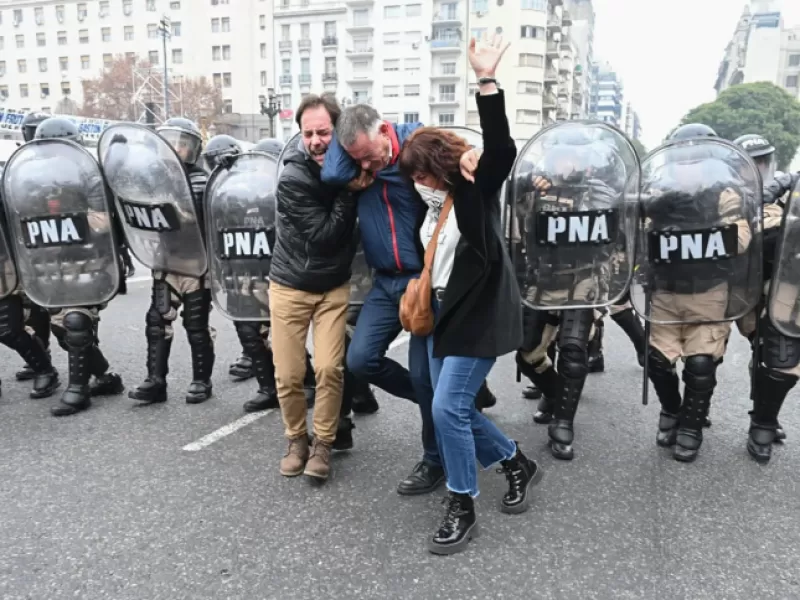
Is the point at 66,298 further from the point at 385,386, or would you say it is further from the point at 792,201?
the point at 792,201

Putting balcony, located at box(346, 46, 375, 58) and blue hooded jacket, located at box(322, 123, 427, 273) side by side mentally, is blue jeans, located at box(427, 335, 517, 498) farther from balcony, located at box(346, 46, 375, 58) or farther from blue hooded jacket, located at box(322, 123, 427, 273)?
balcony, located at box(346, 46, 375, 58)

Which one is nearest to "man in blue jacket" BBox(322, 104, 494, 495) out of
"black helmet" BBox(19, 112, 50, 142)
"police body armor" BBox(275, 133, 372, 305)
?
"police body armor" BBox(275, 133, 372, 305)

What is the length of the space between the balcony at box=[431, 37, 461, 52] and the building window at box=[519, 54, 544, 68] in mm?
5884

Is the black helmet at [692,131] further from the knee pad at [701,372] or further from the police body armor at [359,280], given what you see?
the police body armor at [359,280]

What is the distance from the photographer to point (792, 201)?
314 centimetres

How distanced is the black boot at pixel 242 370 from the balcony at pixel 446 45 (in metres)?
54.3

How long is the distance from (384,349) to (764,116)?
58.1 metres

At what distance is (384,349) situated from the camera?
3.05 meters

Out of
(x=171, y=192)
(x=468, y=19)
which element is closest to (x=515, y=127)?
(x=468, y=19)

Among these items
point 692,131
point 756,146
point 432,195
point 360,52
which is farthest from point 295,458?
point 360,52

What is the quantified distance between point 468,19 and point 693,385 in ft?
193

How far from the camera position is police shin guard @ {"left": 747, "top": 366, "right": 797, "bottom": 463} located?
3.40 meters

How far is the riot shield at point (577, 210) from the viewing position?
3320 mm

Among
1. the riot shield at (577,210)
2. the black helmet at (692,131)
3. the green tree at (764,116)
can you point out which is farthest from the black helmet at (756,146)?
the green tree at (764,116)
